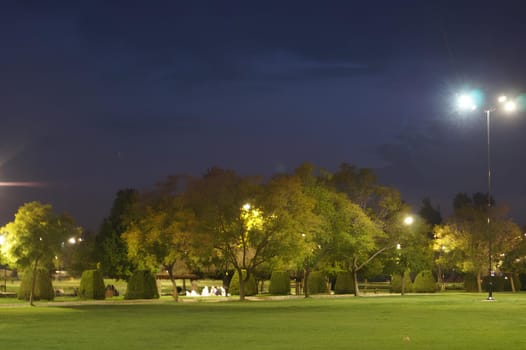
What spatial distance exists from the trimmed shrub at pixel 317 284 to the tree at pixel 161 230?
20257mm

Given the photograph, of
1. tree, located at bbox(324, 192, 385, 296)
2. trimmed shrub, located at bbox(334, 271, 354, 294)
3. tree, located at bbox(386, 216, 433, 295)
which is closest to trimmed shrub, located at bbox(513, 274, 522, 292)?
tree, located at bbox(386, 216, 433, 295)

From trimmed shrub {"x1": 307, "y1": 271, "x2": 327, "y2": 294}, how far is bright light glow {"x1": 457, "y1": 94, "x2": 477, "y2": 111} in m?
36.7

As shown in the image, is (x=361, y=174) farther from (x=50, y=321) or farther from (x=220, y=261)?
(x=50, y=321)

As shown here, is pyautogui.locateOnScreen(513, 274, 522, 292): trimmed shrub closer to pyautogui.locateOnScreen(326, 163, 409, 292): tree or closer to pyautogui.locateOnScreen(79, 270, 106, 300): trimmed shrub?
pyautogui.locateOnScreen(326, 163, 409, 292): tree

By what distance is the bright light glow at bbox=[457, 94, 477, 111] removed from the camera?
4825 cm

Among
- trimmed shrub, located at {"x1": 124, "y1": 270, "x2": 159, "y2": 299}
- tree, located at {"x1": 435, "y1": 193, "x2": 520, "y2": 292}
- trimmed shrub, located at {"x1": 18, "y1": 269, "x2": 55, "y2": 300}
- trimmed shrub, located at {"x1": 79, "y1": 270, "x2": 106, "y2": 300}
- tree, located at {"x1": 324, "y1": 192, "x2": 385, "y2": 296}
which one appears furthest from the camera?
tree, located at {"x1": 435, "y1": 193, "x2": 520, "y2": 292}

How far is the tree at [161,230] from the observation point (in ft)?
203

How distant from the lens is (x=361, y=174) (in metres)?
78.2

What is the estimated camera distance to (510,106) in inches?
1838

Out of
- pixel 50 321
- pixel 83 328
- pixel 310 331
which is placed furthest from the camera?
pixel 50 321

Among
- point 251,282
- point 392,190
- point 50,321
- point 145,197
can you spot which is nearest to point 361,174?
point 392,190

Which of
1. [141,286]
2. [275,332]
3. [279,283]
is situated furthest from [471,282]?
[275,332]

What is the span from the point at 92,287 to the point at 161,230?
8.90 m

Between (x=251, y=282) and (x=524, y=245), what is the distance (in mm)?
35476
